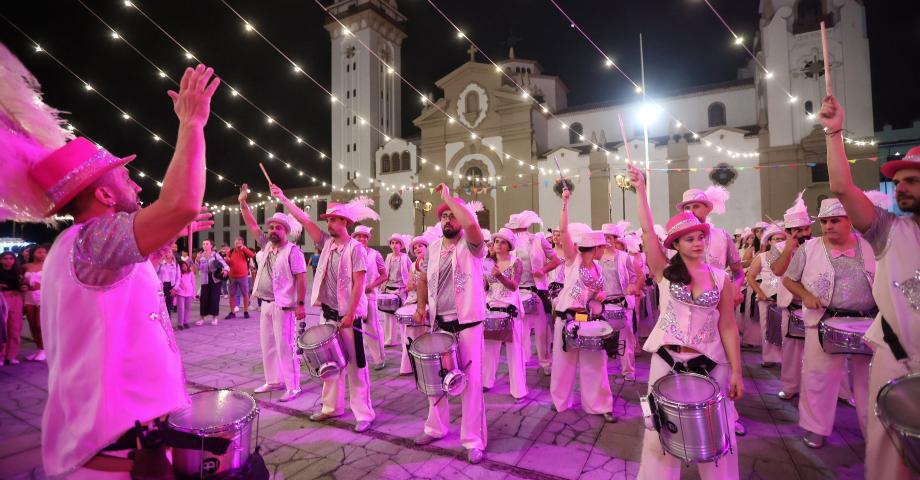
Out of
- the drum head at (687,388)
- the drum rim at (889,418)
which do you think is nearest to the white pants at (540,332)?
the drum head at (687,388)

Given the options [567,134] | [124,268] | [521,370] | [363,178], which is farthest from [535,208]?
[124,268]

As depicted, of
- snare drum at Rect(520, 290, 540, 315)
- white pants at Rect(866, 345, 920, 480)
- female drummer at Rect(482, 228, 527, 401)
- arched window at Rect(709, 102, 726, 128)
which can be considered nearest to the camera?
white pants at Rect(866, 345, 920, 480)

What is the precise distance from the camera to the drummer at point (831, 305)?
414 centimetres

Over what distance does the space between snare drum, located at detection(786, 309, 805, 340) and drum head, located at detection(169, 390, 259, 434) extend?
5423 millimetres

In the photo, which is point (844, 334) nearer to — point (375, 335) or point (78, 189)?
point (78, 189)

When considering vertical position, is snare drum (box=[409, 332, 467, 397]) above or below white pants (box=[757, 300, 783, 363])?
above

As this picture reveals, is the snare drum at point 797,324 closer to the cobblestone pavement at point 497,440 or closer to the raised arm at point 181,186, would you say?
the cobblestone pavement at point 497,440

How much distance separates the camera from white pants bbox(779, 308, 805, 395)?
564 cm

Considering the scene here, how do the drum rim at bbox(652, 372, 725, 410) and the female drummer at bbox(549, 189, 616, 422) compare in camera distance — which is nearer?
the drum rim at bbox(652, 372, 725, 410)

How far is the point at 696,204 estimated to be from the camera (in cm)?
513

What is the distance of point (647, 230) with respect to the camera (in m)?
3.33

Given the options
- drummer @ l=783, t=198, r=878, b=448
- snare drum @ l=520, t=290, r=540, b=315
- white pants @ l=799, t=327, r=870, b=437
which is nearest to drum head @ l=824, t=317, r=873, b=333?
drummer @ l=783, t=198, r=878, b=448

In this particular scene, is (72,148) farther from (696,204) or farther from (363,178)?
(363,178)

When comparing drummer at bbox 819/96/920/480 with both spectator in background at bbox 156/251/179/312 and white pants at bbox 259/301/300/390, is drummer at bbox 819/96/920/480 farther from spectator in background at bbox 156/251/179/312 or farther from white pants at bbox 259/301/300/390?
spectator in background at bbox 156/251/179/312
